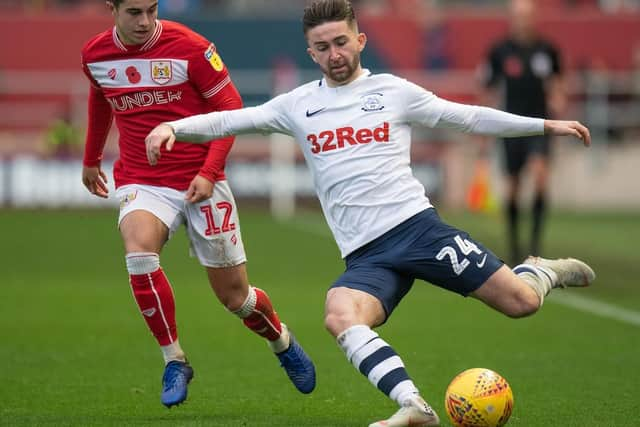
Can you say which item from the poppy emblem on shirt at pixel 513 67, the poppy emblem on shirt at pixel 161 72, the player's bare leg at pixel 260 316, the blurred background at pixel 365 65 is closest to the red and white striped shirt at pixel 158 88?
the poppy emblem on shirt at pixel 161 72

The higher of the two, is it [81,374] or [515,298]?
[515,298]

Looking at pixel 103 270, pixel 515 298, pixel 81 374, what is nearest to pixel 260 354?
pixel 81 374

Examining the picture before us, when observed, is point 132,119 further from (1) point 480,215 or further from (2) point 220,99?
(1) point 480,215

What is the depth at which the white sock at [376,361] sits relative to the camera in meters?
5.70

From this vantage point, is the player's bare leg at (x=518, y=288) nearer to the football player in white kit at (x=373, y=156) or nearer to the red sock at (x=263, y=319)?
the football player in white kit at (x=373, y=156)

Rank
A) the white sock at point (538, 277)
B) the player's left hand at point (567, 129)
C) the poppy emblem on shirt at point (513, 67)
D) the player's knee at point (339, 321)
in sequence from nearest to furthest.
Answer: the player's knee at point (339, 321)
the player's left hand at point (567, 129)
the white sock at point (538, 277)
the poppy emblem on shirt at point (513, 67)

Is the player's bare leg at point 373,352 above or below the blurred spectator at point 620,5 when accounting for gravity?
above

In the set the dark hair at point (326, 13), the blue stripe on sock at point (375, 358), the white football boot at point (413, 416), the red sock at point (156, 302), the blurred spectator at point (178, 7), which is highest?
the dark hair at point (326, 13)

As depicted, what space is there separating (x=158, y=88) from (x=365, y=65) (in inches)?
912

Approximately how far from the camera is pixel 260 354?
354 inches

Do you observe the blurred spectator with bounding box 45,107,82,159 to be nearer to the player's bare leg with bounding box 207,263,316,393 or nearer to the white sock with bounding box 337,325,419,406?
the player's bare leg with bounding box 207,263,316,393

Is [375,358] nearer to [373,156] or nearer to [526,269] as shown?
[373,156]

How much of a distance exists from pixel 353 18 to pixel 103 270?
28.8ft

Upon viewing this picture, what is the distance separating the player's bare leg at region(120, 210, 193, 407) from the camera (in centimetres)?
680
